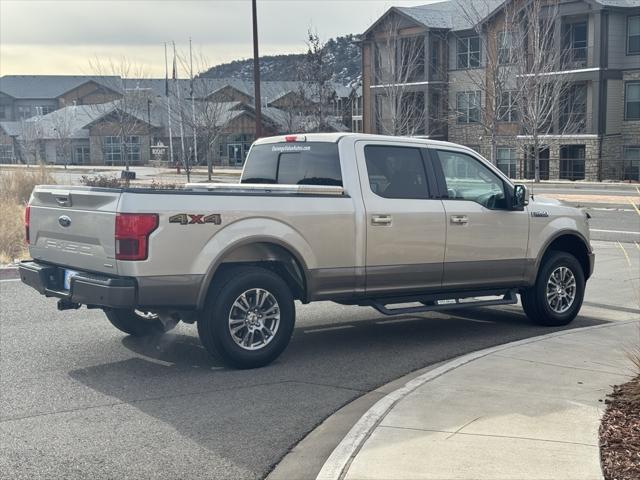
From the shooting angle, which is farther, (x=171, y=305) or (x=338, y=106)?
(x=338, y=106)

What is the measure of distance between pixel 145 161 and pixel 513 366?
270 feet

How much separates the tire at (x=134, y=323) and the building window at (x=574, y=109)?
40.4 m

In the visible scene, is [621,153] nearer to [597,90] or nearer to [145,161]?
[597,90]

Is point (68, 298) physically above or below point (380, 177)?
below

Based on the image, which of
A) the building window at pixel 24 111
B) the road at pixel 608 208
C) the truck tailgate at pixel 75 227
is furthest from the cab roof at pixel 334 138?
the building window at pixel 24 111

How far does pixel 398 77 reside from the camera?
5234 centimetres

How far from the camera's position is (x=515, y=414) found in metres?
6.16

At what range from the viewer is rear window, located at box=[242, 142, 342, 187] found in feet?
28.3

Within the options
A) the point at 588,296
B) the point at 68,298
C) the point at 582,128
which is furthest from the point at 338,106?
the point at 68,298

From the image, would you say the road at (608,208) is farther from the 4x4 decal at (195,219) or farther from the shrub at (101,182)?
the shrub at (101,182)

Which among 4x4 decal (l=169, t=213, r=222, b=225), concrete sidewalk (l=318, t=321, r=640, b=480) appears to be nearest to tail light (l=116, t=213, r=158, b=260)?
4x4 decal (l=169, t=213, r=222, b=225)

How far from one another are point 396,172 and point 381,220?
2.01ft

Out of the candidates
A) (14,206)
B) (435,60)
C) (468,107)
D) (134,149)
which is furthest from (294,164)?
(134,149)

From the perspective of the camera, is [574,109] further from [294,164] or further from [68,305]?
[68,305]
